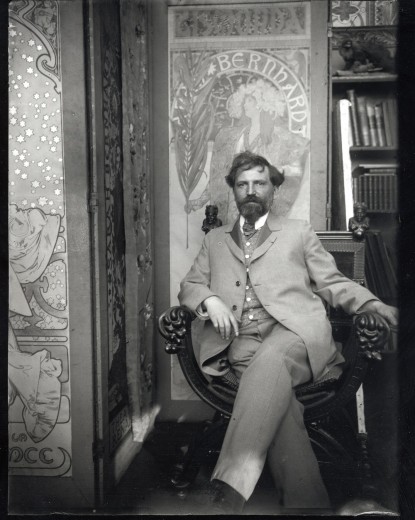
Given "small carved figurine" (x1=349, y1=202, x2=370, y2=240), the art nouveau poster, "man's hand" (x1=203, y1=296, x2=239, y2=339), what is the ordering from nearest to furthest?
"man's hand" (x1=203, y1=296, x2=239, y2=339) < "small carved figurine" (x1=349, y1=202, x2=370, y2=240) < the art nouveau poster

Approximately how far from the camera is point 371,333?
189 centimetres

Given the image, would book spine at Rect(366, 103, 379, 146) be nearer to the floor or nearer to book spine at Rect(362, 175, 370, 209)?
book spine at Rect(362, 175, 370, 209)

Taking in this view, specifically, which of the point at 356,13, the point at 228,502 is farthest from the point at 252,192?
the point at 356,13

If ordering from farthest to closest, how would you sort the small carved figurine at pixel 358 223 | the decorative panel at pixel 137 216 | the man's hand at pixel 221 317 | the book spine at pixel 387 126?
1. the book spine at pixel 387 126
2. the small carved figurine at pixel 358 223
3. the decorative panel at pixel 137 216
4. the man's hand at pixel 221 317

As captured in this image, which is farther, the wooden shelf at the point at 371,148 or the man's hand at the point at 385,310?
the wooden shelf at the point at 371,148

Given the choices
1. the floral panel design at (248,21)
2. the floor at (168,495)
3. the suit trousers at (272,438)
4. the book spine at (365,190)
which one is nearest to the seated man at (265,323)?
the suit trousers at (272,438)

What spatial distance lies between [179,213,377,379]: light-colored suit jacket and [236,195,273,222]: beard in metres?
0.06

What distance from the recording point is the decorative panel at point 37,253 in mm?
1813

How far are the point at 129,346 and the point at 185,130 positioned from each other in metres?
1.21

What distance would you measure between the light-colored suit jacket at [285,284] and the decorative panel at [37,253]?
0.61 metres

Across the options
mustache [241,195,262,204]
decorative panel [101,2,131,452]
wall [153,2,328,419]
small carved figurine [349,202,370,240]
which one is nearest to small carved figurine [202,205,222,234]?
wall [153,2,328,419]

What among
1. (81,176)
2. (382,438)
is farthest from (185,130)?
(382,438)

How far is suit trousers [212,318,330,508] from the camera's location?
1.72 metres

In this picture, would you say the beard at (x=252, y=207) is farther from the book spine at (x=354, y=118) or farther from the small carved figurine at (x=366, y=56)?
the small carved figurine at (x=366, y=56)
